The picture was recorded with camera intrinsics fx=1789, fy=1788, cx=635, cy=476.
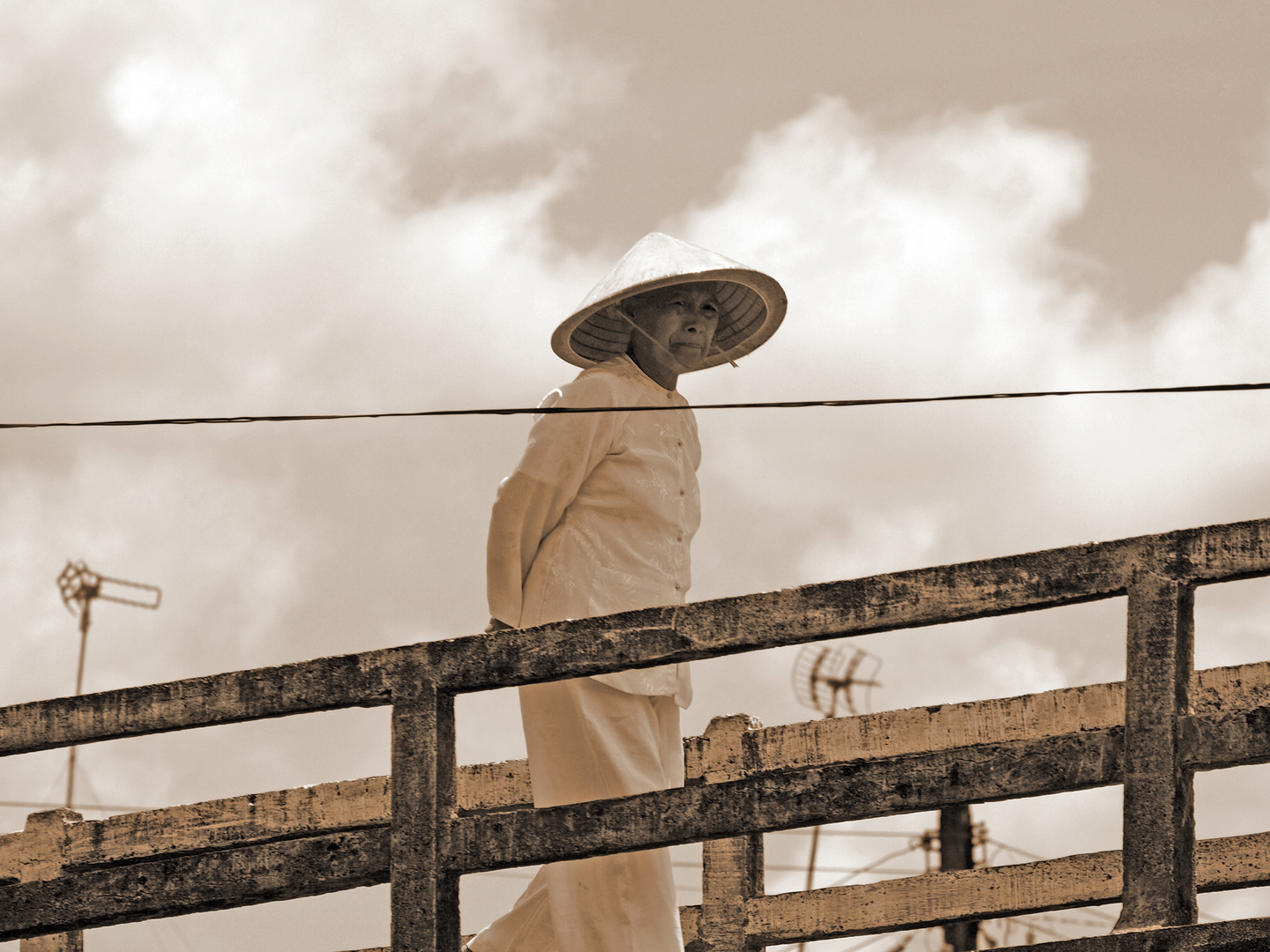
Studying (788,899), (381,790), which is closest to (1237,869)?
(788,899)

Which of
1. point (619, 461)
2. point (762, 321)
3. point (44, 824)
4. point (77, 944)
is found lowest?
point (77, 944)

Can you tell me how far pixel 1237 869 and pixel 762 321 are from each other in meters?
2.48

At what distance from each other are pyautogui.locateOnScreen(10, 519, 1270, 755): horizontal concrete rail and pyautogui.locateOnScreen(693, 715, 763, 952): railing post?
1619 millimetres

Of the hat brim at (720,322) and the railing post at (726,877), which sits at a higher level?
the hat brim at (720,322)

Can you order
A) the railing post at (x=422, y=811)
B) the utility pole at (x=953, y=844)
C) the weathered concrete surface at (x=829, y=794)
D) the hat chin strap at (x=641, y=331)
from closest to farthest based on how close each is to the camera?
the weathered concrete surface at (x=829, y=794) → the railing post at (x=422, y=811) → the hat chin strap at (x=641, y=331) → the utility pole at (x=953, y=844)

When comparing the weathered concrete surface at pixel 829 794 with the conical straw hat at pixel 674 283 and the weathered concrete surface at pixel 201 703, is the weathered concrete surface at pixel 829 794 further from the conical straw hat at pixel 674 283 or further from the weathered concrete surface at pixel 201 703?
the conical straw hat at pixel 674 283

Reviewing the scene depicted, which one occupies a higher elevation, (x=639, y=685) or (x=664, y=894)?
(x=639, y=685)

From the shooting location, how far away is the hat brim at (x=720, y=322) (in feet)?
18.5

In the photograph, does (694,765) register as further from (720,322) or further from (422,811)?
(422,811)

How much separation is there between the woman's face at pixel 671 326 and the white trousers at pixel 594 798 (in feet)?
3.55

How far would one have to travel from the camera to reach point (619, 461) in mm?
5621

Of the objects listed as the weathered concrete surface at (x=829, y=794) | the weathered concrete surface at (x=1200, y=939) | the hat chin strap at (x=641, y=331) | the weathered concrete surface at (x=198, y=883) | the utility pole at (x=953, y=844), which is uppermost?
the hat chin strap at (x=641, y=331)

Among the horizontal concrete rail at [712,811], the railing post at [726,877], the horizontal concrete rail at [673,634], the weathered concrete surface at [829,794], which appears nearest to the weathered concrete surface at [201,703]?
the horizontal concrete rail at [673,634]

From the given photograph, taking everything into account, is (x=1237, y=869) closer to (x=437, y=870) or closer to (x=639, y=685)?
(x=639, y=685)
